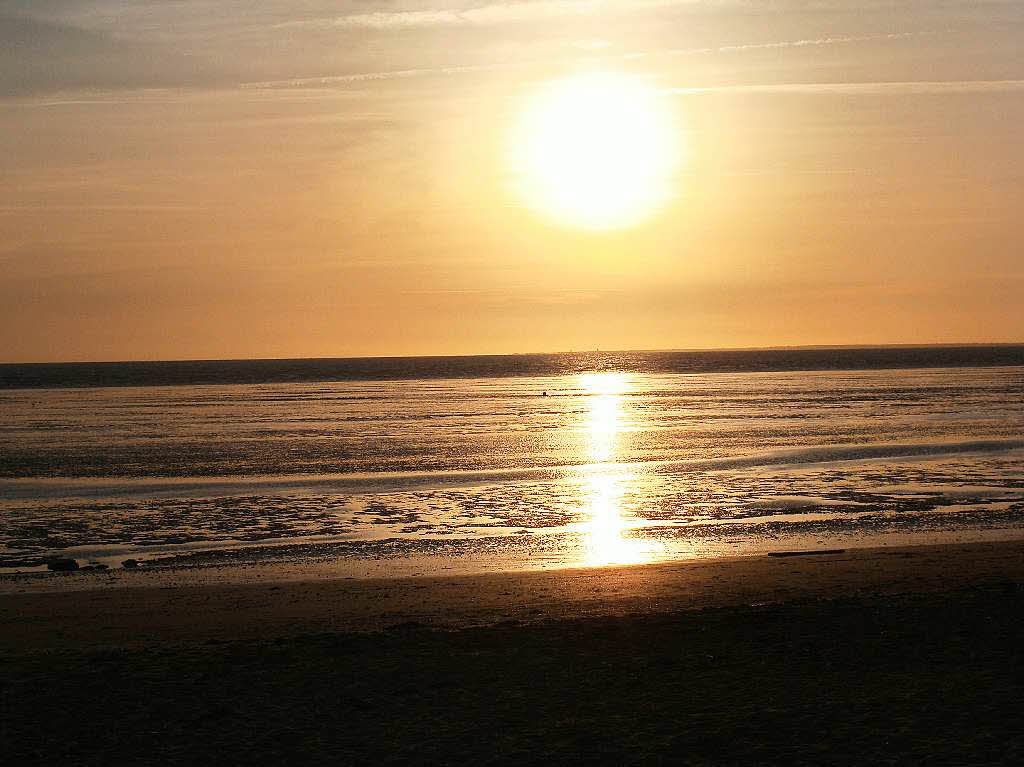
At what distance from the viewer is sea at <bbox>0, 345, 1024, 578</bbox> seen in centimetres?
2206

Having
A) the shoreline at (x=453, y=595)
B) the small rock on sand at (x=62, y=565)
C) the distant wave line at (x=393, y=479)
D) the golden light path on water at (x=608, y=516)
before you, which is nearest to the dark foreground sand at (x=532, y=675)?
the shoreline at (x=453, y=595)

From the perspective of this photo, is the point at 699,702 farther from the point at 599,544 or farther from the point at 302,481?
the point at 302,481

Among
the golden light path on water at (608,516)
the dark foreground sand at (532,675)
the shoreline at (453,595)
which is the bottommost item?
the dark foreground sand at (532,675)

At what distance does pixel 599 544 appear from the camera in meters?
22.3

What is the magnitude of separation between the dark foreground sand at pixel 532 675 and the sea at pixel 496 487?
15.2 feet

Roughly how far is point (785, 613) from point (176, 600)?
29.4ft

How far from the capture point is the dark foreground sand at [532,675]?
29.8ft

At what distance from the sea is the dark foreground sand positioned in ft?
15.2

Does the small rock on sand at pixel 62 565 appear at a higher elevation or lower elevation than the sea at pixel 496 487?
lower

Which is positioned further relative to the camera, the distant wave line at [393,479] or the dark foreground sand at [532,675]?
the distant wave line at [393,479]

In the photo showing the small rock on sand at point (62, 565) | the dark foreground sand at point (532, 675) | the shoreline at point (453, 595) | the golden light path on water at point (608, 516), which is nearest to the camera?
the dark foreground sand at point (532, 675)

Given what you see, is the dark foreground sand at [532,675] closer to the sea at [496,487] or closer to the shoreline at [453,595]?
the shoreline at [453,595]

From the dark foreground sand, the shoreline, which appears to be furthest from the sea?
the dark foreground sand

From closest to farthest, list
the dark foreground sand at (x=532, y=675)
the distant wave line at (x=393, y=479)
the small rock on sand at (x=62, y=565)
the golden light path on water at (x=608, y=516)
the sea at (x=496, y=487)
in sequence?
the dark foreground sand at (x=532, y=675)
the small rock on sand at (x=62, y=565)
the golden light path on water at (x=608, y=516)
the sea at (x=496, y=487)
the distant wave line at (x=393, y=479)
